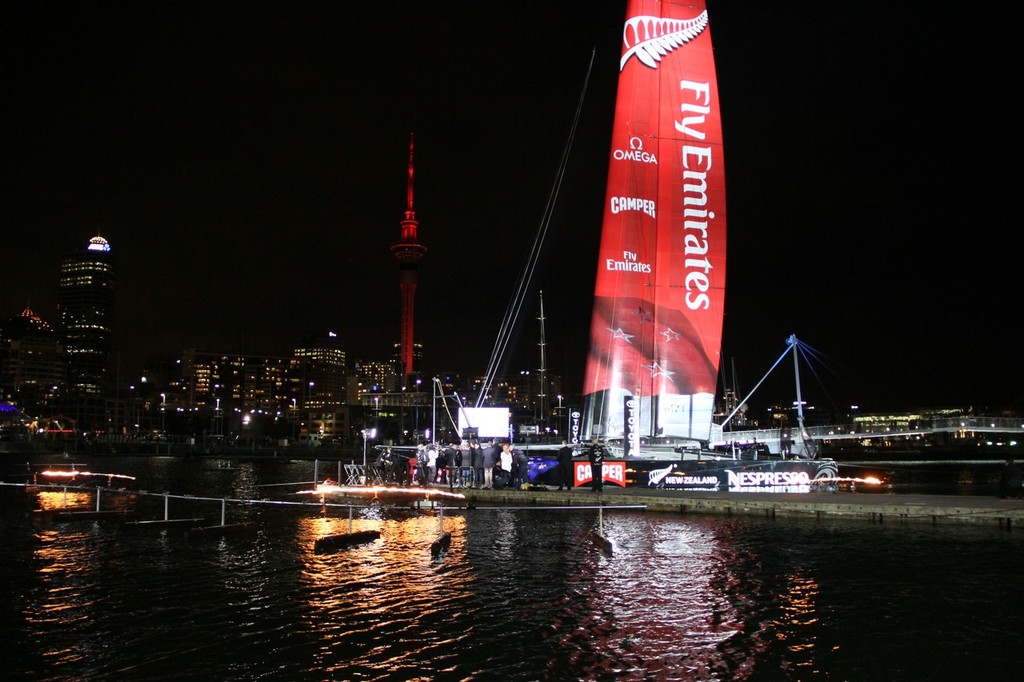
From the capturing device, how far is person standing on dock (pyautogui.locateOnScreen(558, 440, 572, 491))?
25.4m

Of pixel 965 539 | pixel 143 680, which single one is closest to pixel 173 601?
pixel 143 680

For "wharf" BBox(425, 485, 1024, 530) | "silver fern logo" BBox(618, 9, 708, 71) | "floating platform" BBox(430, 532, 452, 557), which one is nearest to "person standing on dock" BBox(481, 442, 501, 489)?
"wharf" BBox(425, 485, 1024, 530)

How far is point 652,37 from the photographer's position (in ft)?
101

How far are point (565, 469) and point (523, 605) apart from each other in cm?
1460

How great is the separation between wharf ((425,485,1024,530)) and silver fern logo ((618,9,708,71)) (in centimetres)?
1698

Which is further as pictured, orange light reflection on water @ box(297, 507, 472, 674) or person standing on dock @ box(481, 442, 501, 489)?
person standing on dock @ box(481, 442, 501, 489)

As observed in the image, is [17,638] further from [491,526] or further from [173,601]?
[491,526]

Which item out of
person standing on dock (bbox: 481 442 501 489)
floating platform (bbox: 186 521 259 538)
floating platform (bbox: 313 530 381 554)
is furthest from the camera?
person standing on dock (bbox: 481 442 501 489)

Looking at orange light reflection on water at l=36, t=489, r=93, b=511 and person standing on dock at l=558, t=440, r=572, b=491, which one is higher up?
person standing on dock at l=558, t=440, r=572, b=491

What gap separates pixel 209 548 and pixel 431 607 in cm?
744

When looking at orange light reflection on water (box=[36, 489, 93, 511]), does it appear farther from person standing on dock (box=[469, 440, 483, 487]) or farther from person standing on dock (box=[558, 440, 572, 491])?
person standing on dock (box=[558, 440, 572, 491])

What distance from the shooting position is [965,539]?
55.2ft

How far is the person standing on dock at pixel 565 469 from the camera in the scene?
2541cm

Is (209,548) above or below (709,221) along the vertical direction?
below
